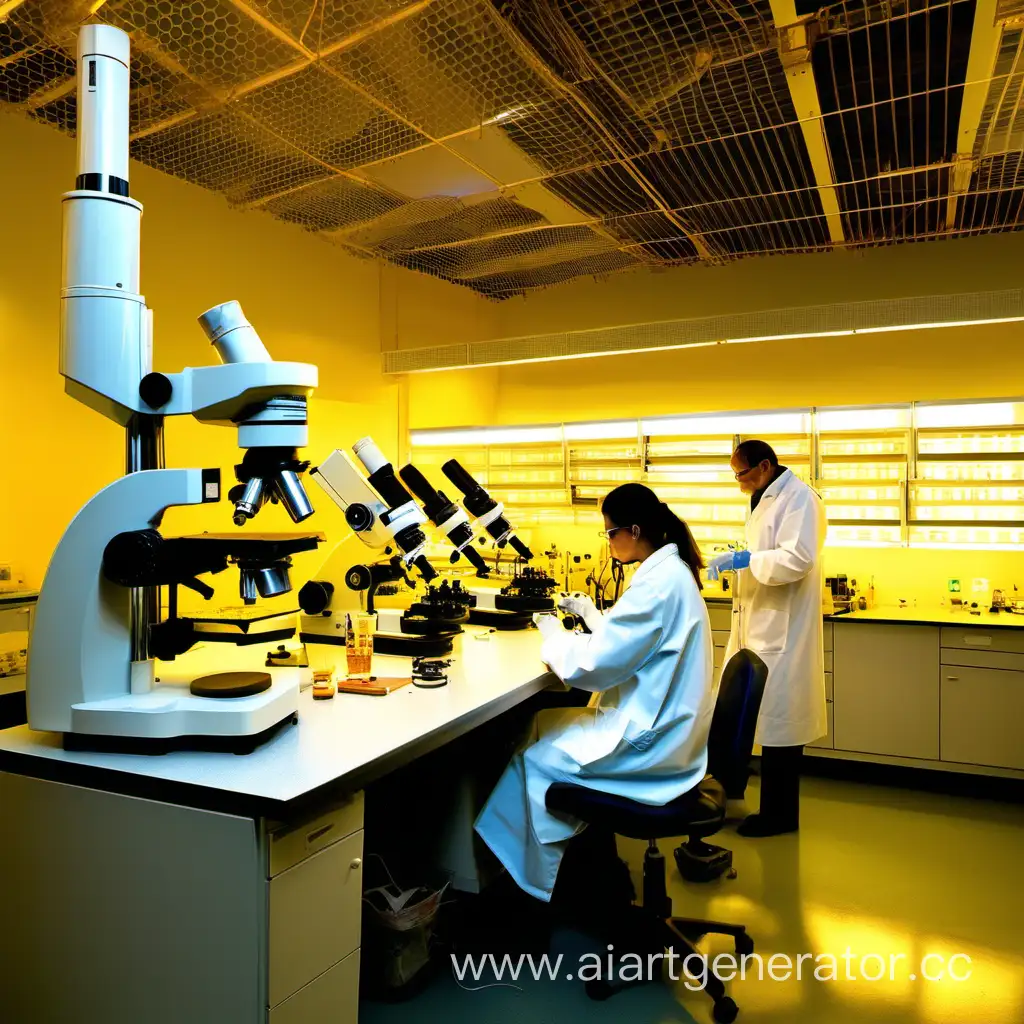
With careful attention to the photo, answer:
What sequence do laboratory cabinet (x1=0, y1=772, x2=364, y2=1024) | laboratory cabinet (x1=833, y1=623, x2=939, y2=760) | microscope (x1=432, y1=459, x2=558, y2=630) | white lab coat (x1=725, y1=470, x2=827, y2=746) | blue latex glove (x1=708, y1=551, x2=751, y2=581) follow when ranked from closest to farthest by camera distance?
laboratory cabinet (x1=0, y1=772, x2=364, y2=1024), microscope (x1=432, y1=459, x2=558, y2=630), white lab coat (x1=725, y1=470, x2=827, y2=746), blue latex glove (x1=708, y1=551, x2=751, y2=581), laboratory cabinet (x1=833, y1=623, x2=939, y2=760)

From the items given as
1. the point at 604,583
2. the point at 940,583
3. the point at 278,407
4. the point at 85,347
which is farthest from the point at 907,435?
the point at 85,347

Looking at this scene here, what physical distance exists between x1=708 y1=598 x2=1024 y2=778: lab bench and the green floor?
23cm

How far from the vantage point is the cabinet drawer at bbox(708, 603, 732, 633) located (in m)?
4.25

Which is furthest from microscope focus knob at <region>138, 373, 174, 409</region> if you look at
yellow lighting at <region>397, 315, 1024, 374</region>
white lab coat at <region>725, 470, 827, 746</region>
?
white lab coat at <region>725, 470, 827, 746</region>

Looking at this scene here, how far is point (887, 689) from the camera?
3891 millimetres

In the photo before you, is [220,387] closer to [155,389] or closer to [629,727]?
[155,389]

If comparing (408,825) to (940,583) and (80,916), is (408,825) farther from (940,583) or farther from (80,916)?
(940,583)

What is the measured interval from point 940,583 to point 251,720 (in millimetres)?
4118

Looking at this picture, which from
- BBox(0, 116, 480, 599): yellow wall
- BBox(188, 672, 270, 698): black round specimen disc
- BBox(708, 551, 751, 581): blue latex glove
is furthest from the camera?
BBox(708, 551, 751, 581): blue latex glove

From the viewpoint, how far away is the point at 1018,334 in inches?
170

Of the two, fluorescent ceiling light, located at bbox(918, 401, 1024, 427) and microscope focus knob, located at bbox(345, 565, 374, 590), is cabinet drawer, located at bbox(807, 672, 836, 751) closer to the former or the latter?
fluorescent ceiling light, located at bbox(918, 401, 1024, 427)

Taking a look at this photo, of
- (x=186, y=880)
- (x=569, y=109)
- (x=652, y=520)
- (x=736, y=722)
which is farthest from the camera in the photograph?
(x=569, y=109)

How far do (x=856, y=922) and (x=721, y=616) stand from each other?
186 centimetres

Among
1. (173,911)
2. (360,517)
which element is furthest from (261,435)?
(173,911)
